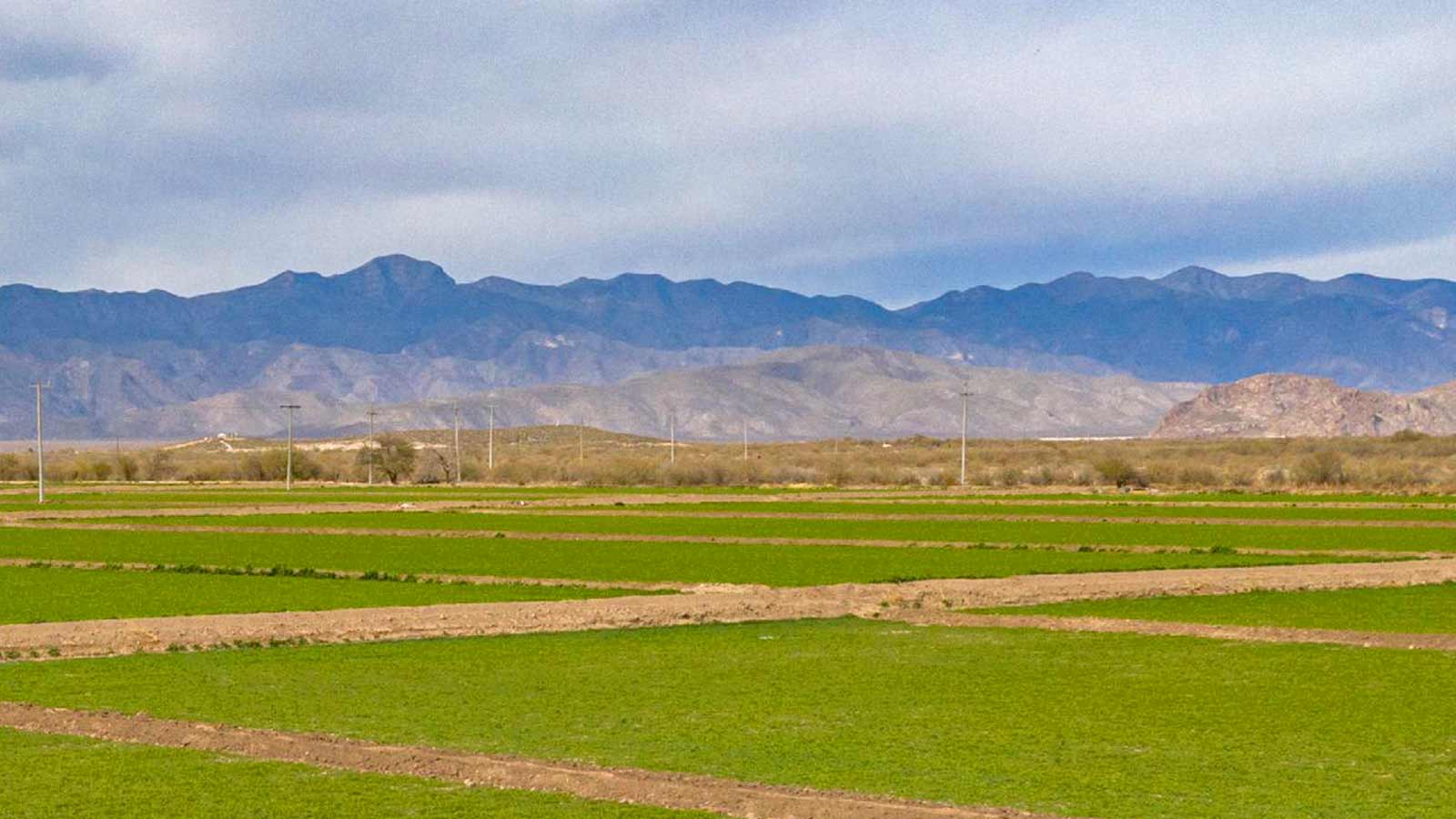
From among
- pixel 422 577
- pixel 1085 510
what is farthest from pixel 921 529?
pixel 422 577

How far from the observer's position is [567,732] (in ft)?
58.3

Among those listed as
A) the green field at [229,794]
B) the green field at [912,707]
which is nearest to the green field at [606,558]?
the green field at [912,707]

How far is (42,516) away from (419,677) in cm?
5462

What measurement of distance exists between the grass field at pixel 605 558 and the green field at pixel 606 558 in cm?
2

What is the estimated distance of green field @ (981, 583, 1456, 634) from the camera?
2856 cm

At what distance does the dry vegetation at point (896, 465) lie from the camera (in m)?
116

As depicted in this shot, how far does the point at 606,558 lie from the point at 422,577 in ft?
23.6

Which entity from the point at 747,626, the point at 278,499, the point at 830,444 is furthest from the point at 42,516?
the point at 830,444

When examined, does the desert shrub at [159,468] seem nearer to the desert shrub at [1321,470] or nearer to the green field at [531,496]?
the green field at [531,496]

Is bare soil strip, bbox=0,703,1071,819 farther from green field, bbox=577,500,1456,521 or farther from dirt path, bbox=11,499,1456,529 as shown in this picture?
green field, bbox=577,500,1456,521

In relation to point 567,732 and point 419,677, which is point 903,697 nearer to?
point 567,732

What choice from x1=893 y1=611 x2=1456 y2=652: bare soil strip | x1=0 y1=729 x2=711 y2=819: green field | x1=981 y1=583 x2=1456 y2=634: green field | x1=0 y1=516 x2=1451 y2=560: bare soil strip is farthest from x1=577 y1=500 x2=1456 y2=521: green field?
x1=0 y1=729 x2=711 y2=819: green field

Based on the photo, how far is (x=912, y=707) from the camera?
19.4 metres

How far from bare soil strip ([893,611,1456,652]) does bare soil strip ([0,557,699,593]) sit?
6.54 m
